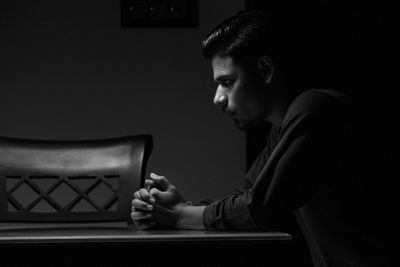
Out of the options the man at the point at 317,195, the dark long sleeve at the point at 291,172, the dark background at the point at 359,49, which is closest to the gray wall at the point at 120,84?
the dark background at the point at 359,49

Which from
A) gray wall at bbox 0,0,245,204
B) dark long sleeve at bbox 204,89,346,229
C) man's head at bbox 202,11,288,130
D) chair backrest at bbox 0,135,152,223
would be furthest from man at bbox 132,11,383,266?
gray wall at bbox 0,0,245,204

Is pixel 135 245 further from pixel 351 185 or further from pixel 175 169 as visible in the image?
pixel 175 169

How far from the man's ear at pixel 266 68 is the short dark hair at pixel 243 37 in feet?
0.05

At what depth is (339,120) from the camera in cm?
136

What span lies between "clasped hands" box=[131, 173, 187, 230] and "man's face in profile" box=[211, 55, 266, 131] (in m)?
0.25

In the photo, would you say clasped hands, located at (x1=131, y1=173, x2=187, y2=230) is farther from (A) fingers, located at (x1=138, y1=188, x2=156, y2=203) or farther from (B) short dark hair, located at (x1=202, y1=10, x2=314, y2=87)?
(B) short dark hair, located at (x1=202, y1=10, x2=314, y2=87)

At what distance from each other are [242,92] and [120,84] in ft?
4.05

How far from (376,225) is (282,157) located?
24cm

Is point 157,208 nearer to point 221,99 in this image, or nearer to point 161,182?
point 161,182

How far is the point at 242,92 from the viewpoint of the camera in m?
1.56

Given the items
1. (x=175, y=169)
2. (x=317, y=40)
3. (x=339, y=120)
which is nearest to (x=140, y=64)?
(x=175, y=169)

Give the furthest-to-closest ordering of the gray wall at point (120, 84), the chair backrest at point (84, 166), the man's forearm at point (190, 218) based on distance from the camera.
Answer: the gray wall at point (120, 84) → the chair backrest at point (84, 166) → the man's forearm at point (190, 218)

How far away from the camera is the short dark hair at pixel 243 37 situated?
5.13ft

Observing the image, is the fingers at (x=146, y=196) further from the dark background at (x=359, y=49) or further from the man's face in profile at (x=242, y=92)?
the dark background at (x=359, y=49)
